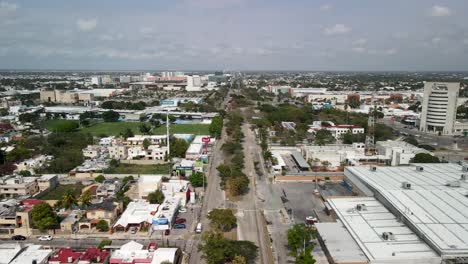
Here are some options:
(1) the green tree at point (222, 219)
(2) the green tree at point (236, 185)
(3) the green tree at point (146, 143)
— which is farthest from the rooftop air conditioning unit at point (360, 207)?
(3) the green tree at point (146, 143)

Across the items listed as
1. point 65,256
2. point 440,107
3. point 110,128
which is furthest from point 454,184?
point 110,128

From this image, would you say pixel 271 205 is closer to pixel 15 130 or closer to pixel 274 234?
pixel 274 234

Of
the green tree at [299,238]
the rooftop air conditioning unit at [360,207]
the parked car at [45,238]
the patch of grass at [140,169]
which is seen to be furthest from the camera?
the patch of grass at [140,169]

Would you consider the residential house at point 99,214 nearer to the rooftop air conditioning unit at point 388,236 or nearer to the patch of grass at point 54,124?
the rooftop air conditioning unit at point 388,236

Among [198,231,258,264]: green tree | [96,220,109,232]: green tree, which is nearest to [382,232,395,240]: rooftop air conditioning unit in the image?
[198,231,258,264]: green tree

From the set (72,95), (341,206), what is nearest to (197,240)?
(341,206)

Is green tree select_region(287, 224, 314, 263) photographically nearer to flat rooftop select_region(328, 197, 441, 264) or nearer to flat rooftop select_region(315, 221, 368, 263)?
flat rooftop select_region(315, 221, 368, 263)

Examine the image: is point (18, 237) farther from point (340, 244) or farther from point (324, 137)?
point (324, 137)
